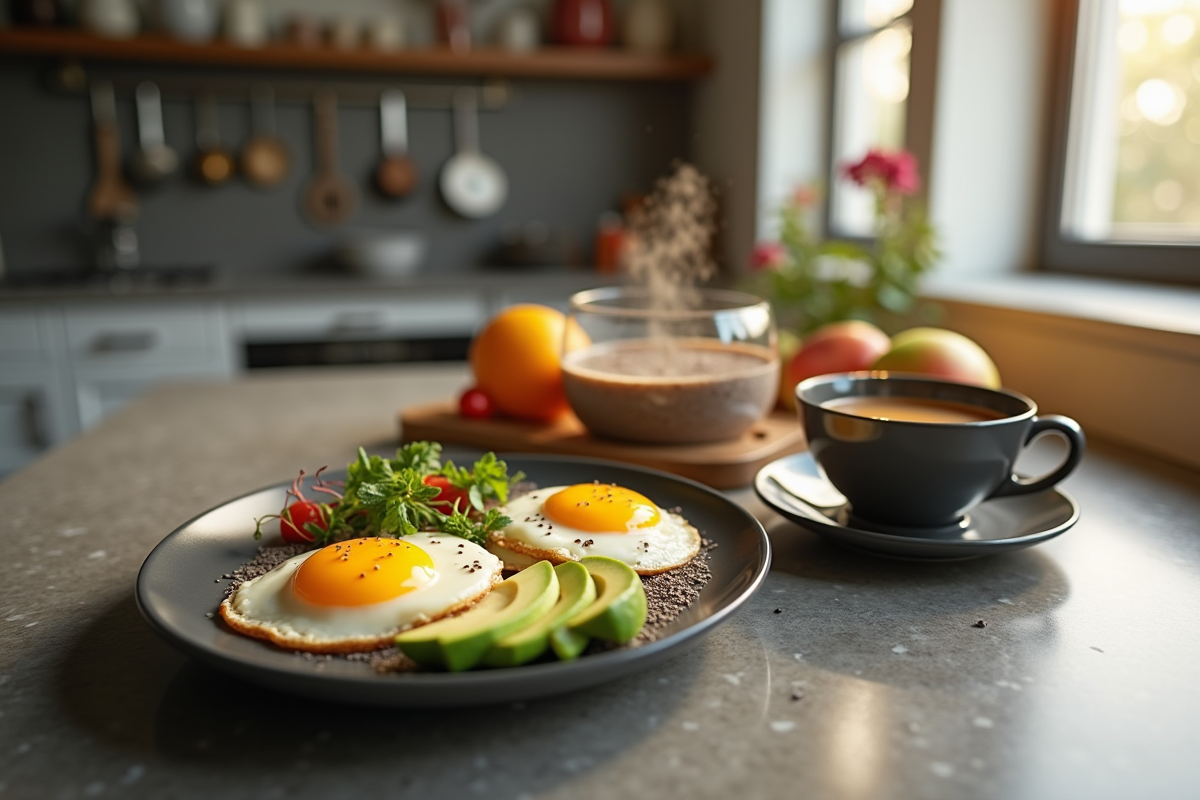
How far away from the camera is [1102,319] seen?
118 centimetres

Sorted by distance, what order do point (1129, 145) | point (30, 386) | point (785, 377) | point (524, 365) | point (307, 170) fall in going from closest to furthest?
point (524, 365) → point (785, 377) → point (1129, 145) → point (30, 386) → point (307, 170)

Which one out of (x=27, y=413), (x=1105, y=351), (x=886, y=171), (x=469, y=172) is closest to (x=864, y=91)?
(x=886, y=171)

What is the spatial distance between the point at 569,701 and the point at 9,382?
2876mm

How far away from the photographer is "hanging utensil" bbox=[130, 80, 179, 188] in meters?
3.20

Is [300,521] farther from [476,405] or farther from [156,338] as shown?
[156,338]

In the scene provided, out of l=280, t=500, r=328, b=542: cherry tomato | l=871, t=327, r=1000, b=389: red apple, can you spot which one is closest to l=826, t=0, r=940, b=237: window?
l=871, t=327, r=1000, b=389: red apple

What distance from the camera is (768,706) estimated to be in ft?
1.72

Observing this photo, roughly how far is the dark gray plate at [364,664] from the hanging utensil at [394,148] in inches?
111

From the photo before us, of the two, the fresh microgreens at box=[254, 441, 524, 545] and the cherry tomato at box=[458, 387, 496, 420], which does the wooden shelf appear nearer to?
the cherry tomato at box=[458, 387, 496, 420]

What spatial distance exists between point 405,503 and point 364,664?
0.19m

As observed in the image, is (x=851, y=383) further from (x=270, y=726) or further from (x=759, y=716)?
(x=270, y=726)

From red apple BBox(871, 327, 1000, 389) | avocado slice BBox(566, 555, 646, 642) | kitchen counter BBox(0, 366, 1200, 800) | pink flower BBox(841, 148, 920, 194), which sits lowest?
kitchen counter BBox(0, 366, 1200, 800)

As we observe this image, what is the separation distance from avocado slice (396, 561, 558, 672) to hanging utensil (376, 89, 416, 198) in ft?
10.2

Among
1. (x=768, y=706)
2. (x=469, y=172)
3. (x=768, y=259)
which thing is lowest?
(x=768, y=706)
